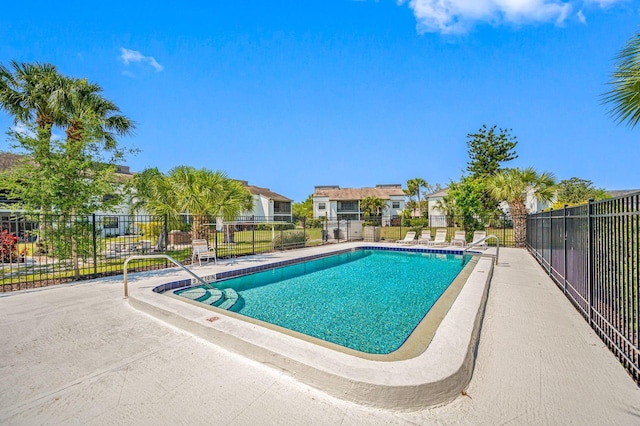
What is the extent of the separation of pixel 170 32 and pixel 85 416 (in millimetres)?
13372

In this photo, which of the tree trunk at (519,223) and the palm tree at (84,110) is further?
the tree trunk at (519,223)

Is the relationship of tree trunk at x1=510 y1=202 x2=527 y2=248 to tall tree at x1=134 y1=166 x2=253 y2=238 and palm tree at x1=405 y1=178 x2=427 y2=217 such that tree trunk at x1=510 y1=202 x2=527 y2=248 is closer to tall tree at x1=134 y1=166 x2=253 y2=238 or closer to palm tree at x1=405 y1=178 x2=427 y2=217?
tall tree at x1=134 y1=166 x2=253 y2=238

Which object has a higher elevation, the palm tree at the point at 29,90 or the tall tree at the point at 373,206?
the palm tree at the point at 29,90

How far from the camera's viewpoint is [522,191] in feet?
53.1

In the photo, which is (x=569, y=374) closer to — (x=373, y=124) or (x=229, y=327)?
(x=229, y=327)

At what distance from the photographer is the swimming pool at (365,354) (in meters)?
2.71

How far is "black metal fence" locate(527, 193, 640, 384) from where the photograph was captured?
A: 3010 millimetres

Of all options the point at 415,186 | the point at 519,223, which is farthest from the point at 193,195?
the point at 415,186

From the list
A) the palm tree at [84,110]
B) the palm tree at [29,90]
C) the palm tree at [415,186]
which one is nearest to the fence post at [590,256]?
the palm tree at [84,110]

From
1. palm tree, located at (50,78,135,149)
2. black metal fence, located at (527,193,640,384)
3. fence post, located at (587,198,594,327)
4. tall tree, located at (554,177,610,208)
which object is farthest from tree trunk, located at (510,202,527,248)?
tall tree, located at (554,177,610,208)

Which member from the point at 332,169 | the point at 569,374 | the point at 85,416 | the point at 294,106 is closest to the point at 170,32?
the point at 294,106

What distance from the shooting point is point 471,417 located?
2473mm

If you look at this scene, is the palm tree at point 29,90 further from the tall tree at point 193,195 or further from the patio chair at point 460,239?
the patio chair at point 460,239

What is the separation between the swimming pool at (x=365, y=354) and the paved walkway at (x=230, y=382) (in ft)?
0.36
